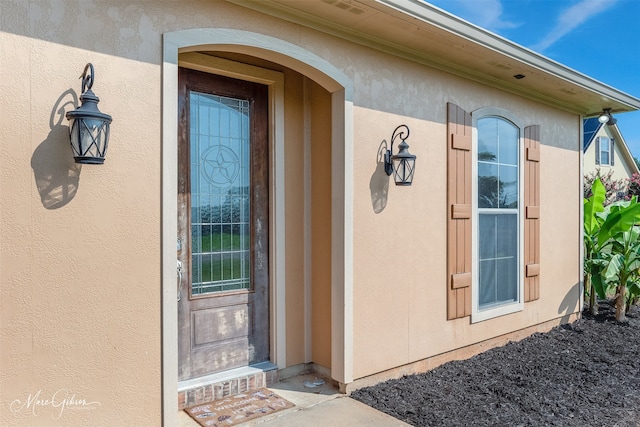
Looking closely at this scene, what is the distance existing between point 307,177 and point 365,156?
0.59 meters

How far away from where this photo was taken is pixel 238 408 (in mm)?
3338

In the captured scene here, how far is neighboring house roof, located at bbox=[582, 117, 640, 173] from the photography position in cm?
1565

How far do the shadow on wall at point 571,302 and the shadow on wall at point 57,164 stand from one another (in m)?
6.02

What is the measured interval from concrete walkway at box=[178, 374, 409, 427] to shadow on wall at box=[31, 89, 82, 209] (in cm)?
179

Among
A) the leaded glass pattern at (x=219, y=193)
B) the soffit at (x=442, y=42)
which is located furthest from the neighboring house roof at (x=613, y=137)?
the leaded glass pattern at (x=219, y=193)

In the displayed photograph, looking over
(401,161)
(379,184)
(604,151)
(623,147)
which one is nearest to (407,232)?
(379,184)

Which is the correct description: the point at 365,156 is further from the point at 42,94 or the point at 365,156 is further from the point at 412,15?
the point at 42,94

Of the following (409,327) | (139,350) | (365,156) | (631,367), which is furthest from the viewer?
(631,367)

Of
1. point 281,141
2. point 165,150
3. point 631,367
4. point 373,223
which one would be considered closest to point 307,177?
point 281,141

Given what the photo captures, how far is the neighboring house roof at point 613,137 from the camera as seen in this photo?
15.6 metres

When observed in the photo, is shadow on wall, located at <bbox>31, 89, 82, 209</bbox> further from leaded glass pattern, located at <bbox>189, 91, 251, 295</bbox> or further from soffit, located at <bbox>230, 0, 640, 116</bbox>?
soffit, located at <bbox>230, 0, 640, 116</bbox>

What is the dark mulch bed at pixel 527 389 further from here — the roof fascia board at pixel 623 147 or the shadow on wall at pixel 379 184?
the roof fascia board at pixel 623 147

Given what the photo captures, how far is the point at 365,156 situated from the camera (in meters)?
3.82

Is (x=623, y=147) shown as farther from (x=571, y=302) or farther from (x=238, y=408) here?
(x=238, y=408)
